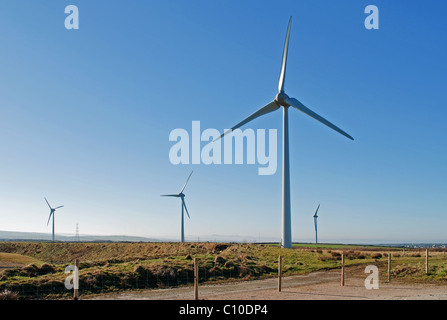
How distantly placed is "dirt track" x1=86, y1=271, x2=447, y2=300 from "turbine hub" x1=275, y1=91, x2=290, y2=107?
138 feet

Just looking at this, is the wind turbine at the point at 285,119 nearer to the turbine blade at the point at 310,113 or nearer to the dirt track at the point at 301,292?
the turbine blade at the point at 310,113

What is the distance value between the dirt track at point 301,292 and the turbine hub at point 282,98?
4212 centimetres

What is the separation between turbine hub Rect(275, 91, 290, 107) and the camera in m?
71.4

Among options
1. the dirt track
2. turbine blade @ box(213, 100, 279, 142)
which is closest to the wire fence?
the dirt track

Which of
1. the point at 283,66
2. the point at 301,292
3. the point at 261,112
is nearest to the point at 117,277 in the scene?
the point at 301,292

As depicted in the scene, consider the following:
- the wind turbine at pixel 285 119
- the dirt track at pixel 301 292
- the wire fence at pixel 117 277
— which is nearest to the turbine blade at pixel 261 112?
the wind turbine at pixel 285 119

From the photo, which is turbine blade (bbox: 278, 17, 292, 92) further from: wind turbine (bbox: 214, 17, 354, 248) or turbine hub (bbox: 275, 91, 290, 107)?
turbine hub (bbox: 275, 91, 290, 107)

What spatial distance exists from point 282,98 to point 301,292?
4861 cm

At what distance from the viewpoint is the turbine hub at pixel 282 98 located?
234 feet

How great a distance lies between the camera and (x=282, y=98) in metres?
71.5

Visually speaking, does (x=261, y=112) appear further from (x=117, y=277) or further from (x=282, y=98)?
(x=117, y=277)
